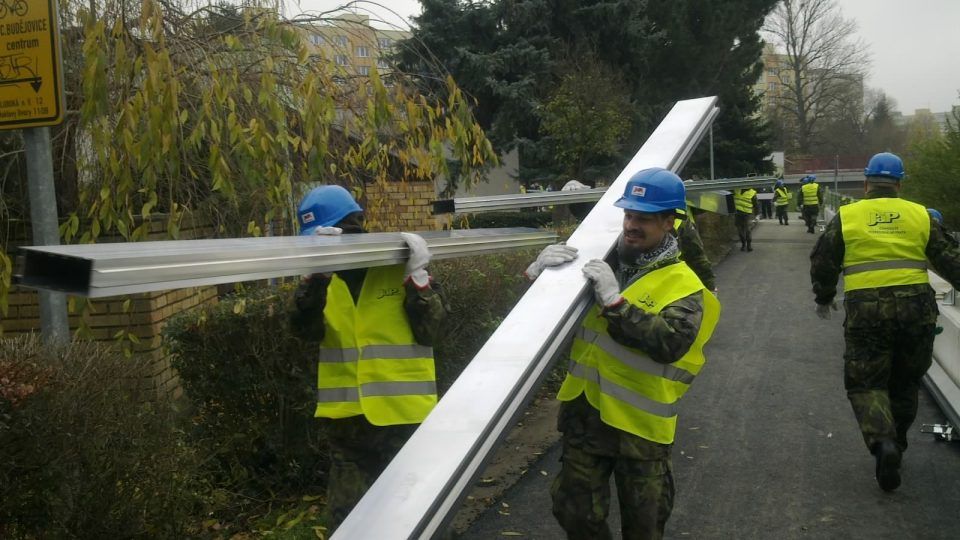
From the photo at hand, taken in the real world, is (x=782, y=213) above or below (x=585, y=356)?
below

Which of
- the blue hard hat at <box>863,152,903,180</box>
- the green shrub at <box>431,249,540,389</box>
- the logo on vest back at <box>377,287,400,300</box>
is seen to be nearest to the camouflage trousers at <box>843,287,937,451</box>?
the blue hard hat at <box>863,152,903,180</box>

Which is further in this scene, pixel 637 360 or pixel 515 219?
pixel 515 219

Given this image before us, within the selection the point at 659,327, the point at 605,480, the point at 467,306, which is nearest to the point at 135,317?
the point at 467,306

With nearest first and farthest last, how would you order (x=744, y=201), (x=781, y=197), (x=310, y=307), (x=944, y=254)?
1. (x=310, y=307)
2. (x=944, y=254)
3. (x=744, y=201)
4. (x=781, y=197)

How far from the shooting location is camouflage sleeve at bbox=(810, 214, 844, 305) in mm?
5537

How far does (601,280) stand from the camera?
257cm

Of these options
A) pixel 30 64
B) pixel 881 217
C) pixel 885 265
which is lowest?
pixel 885 265

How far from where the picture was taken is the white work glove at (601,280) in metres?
2.57

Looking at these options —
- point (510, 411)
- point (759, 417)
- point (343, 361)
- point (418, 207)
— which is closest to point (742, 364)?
point (759, 417)

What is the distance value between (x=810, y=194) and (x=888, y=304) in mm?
21560

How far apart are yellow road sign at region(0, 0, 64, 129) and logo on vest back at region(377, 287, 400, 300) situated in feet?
4.80

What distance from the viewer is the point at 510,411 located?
188cm

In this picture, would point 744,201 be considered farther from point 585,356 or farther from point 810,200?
point 585,356

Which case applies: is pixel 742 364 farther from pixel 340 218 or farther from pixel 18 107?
pixel 18 107
